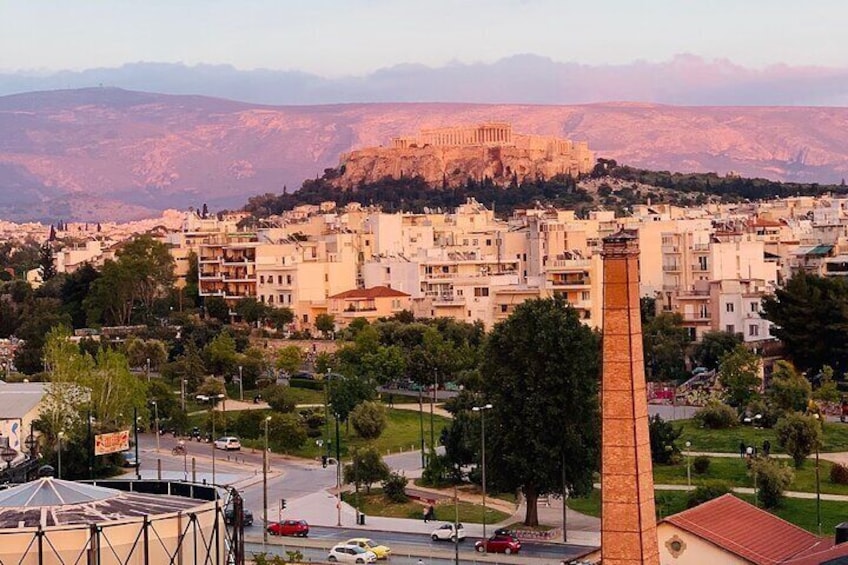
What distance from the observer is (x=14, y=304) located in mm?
101438

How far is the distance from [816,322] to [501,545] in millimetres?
28900

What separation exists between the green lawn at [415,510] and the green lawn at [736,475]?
4.73m

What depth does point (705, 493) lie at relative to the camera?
151ft

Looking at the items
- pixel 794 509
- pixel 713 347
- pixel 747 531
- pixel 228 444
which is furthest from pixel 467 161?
pixel 747 531

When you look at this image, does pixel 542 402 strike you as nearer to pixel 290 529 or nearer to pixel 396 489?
pixel 396 489

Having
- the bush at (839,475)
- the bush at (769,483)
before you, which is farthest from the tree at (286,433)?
the bush at (839,475)

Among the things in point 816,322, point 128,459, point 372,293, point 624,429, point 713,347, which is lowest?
point 128,459

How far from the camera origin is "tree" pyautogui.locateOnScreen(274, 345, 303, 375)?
74812 mm

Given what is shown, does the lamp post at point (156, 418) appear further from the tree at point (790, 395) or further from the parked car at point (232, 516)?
the tree at point (790, 395)

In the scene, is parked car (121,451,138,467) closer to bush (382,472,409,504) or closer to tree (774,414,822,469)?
bush (382,472,409,504)

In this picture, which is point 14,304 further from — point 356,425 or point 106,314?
point 356,425

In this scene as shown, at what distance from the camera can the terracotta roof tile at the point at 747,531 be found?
3803cm

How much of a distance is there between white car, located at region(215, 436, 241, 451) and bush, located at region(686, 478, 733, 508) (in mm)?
18340

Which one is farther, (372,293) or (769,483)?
(372,293)
